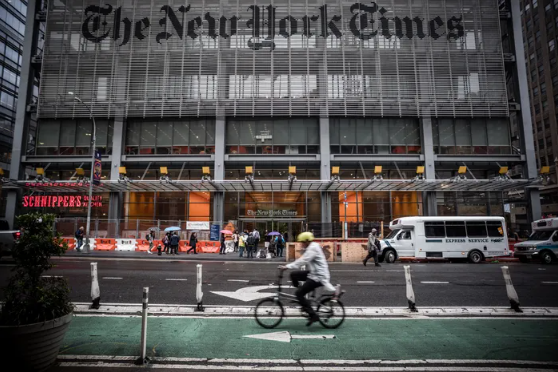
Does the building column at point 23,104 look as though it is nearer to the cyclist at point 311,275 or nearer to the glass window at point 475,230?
the cyclist at point 311,275

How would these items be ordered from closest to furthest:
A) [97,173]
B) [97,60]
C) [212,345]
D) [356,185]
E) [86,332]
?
[212,345], [86,332], [97,173], [356,185], [97,60]

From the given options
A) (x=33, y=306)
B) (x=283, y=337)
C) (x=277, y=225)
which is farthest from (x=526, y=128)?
(x=33, y=306)

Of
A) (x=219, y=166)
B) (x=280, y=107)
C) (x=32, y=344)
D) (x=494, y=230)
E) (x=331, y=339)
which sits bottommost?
(x=331, y=339)

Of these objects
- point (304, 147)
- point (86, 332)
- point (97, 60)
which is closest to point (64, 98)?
point (97, 60)

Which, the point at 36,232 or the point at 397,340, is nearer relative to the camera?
the point at 36,232

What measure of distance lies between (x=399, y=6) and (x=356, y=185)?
696 inches

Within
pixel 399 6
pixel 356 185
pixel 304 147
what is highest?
pixel 399 6

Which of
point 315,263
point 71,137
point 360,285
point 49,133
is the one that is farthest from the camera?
point 49,133

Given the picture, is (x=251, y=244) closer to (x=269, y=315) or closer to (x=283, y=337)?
(x=269, y=315)

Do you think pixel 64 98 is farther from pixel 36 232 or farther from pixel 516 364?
pixel 516 364

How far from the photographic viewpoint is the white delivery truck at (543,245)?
18406mm

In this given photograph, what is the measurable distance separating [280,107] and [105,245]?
18.4 m

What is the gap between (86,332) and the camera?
6027mm

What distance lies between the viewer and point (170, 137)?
29594 mm
